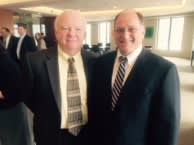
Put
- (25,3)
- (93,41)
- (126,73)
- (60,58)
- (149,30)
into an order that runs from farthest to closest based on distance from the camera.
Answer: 1. (93,41)
2. (149,30)
3. (25,3)
4. (60,58)
5. (126,73)

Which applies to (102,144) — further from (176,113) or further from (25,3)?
(25,3)

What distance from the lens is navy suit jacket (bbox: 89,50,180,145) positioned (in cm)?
129

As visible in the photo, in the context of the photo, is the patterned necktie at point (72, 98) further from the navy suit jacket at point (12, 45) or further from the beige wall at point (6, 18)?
the beige wall at point (6, 18)

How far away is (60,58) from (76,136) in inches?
23.8

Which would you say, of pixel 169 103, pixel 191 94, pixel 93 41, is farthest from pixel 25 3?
pixel 93 41

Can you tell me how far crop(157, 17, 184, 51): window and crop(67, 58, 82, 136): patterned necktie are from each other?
13.5m

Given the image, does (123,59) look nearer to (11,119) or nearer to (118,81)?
(118,81)

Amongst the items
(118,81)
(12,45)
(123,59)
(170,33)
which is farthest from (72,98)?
(170,33)

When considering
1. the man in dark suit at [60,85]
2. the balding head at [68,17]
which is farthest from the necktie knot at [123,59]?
Result: the balding head at [68,17]

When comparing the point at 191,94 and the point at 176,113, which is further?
the point at 191,94

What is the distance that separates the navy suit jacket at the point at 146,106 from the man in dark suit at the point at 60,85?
209 millimetres

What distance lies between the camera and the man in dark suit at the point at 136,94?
4.25 ft

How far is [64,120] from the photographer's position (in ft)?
4.95

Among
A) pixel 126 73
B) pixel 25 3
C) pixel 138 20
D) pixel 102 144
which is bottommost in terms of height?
pixel 102 144
